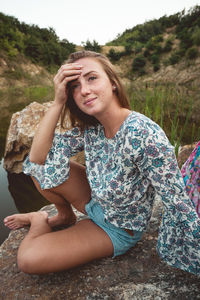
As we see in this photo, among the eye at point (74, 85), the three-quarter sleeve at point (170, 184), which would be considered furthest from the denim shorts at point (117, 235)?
the eye at point (74, 85)

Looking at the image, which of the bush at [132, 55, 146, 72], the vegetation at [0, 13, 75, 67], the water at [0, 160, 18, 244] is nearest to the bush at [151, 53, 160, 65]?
the bush at [132, 55, 146, 72]

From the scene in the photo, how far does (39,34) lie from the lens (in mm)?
31203

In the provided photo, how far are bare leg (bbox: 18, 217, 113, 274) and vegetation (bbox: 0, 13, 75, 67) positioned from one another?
27080mm

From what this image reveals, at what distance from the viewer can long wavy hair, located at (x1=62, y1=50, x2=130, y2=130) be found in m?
1.15

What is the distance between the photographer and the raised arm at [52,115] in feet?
3.52

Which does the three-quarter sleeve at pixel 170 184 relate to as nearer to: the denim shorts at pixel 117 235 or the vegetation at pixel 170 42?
the denim shorts at pixel 117 235

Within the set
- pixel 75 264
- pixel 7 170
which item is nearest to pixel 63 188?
pixel 75 264

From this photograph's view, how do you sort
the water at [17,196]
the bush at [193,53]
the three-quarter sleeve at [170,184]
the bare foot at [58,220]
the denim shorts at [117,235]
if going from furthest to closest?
the bush at [193,53], the water at [17,196], the bare foot at [58,220], the denim shorts at [117,235], the three-quarter sleeve at [170,184]

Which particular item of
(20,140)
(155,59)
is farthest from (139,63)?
(20,140)

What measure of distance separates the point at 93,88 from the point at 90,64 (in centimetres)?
15

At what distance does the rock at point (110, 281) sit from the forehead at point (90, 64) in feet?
3.73

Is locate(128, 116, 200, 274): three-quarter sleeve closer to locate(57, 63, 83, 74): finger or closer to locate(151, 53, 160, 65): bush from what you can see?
locate(57, 63, 83, 74): finger

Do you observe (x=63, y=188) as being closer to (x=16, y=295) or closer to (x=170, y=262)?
(x=16, y=295)

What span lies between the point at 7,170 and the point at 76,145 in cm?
226
